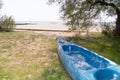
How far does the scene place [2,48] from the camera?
29.2ft

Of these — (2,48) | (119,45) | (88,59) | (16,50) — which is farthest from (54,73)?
(119,45)

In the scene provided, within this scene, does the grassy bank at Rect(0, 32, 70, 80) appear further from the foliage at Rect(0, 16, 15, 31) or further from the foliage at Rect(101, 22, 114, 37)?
the foliage at Rect(0, 16, 15, 31)

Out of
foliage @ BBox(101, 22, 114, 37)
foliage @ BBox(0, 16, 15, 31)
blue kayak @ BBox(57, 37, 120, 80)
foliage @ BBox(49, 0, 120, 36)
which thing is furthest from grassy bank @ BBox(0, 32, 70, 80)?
foliage @ BBox(0, 16, 15, 31)

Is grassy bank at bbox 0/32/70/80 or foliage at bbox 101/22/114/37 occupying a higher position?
foliage at bbox 101/22/114/37

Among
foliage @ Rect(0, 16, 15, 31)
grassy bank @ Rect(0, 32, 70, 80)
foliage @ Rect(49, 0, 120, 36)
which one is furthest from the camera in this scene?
foliage @ Rect(0, 16, 15, 31)

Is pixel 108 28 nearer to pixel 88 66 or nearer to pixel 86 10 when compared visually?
pixel 86 10

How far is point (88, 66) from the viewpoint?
5801 mm

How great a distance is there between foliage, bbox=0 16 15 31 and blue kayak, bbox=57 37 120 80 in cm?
902

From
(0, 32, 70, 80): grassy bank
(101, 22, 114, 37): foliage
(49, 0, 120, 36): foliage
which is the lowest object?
(0, 32, 70, 80): grassy bank

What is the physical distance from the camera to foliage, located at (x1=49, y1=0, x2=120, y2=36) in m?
10.2

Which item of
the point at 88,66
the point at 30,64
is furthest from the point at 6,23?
the point at 88,66

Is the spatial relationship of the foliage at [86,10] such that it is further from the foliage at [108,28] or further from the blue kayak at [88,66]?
the blue kayak at [88,66]

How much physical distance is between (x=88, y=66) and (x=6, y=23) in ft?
36.3

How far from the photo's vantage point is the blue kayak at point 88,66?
4.45 meters
